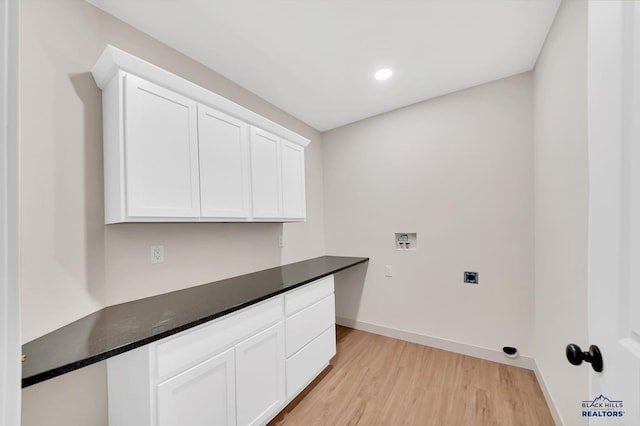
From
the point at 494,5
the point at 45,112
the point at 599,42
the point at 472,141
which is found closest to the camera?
the point at 599,42

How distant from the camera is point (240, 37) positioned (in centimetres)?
174

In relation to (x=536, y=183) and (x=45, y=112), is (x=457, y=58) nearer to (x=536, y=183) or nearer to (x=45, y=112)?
(x=536, y=183)

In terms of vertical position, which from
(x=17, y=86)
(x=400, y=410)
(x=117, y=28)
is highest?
(x=117, y=28)

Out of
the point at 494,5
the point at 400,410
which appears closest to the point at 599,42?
the point at 494,5

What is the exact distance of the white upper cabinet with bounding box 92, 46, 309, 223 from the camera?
4.36ft

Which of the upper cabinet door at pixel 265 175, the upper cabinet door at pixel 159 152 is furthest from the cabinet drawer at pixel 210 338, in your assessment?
the upper cabinet door at pixel 265 175

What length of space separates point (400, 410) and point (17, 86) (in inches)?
94.7

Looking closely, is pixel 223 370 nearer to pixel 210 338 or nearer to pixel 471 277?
pixel 210 338

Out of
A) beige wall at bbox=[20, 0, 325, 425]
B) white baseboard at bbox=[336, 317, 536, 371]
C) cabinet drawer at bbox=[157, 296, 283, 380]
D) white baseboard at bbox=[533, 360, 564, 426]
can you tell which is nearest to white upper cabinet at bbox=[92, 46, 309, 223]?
beige wall at bbox=[20, 0, 325, 425]

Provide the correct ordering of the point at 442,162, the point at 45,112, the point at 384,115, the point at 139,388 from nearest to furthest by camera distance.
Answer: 1. the point at 139,388
2. the point at 45,112
3. the point at 442,162
4. the point at 384,115

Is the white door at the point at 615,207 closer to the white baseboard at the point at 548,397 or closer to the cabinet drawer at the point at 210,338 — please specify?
the white baseboard at the point at 548,397

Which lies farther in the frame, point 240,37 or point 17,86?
point 240,37

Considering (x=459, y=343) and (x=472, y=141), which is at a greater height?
(x=472, y=141)

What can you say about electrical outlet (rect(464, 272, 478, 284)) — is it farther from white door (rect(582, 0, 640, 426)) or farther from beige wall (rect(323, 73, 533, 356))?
white door (rect(582, 0, 640, 426))
